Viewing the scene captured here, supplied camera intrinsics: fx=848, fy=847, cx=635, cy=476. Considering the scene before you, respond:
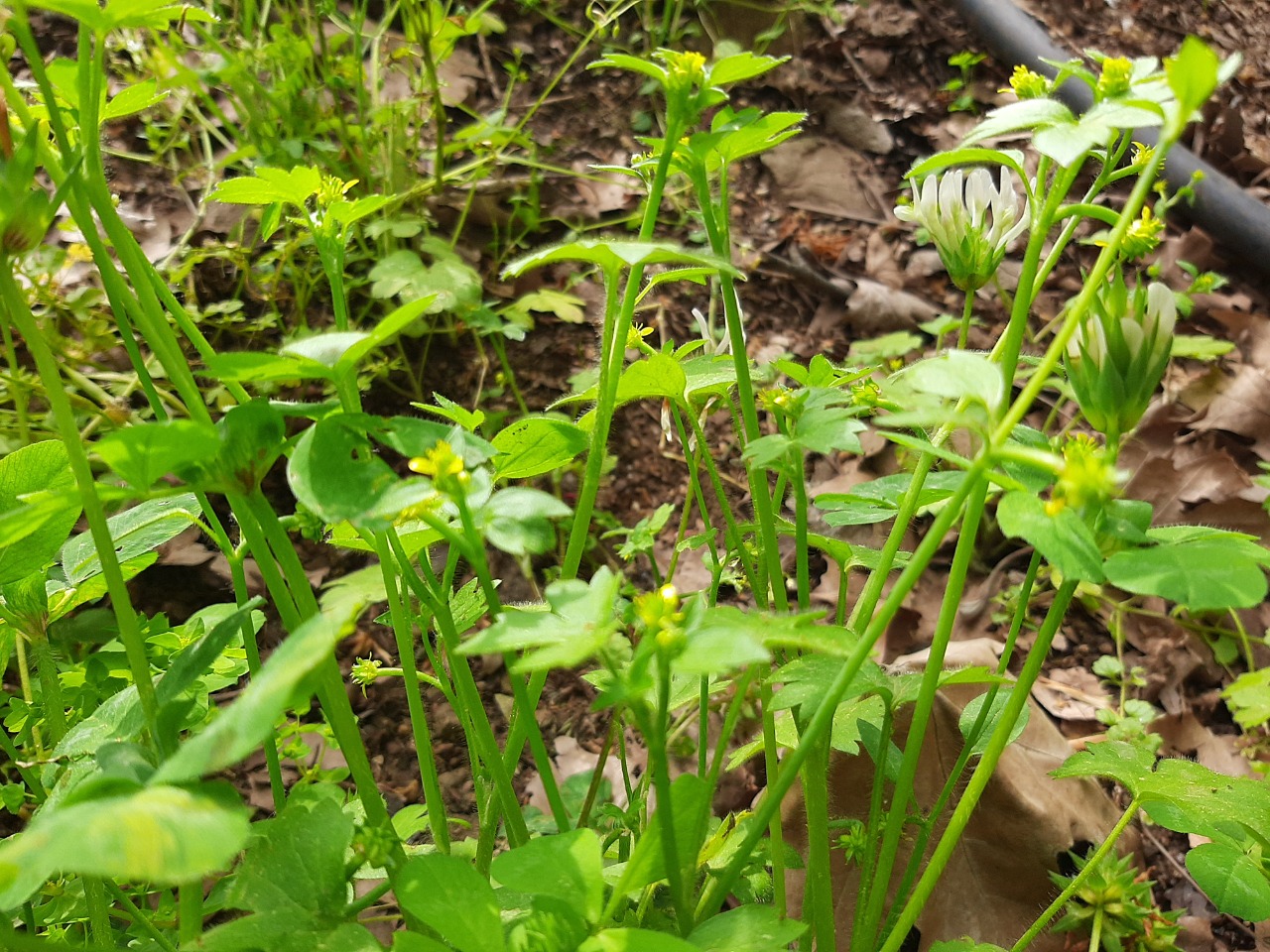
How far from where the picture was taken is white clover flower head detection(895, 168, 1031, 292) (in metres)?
0.81

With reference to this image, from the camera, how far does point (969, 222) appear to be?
2.66ft

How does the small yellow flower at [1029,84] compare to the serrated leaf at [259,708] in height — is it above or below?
above

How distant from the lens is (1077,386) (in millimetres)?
636

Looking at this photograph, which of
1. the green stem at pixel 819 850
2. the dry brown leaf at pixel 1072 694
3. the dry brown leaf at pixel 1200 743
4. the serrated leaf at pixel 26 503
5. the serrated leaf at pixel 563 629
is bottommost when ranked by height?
the dry brown leaf at pixel 1200 743

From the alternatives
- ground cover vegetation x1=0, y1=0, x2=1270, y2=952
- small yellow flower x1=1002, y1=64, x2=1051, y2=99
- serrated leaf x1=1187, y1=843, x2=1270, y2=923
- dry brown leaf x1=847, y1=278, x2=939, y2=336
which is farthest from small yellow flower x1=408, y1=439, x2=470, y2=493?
dry brown leaf x1=847, y1=278, x2=939, y2=336

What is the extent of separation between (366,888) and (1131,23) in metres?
3.63

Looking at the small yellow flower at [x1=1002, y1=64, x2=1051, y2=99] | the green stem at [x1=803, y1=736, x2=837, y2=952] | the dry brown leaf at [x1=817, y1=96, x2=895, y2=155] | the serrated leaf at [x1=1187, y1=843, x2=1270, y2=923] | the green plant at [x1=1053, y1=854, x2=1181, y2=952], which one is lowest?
the green plant at [x1=1053, y1=854, x2=1181, y2=952]

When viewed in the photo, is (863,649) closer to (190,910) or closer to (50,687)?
(190,910)

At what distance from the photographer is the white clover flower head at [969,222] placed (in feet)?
2.66

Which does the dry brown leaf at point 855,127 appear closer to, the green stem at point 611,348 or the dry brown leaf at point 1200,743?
the dry brown leaf at point 1200,743

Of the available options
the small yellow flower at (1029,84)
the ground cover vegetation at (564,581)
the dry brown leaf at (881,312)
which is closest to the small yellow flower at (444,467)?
the ground cover vegetation at (564,581)

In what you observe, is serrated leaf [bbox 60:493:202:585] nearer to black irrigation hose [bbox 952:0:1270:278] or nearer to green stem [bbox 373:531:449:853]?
green stem [bbox 373:531:449:853]

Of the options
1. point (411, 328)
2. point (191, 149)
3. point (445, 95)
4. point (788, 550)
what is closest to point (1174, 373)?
point (788, 550)

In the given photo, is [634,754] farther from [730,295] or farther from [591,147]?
[591,147]
